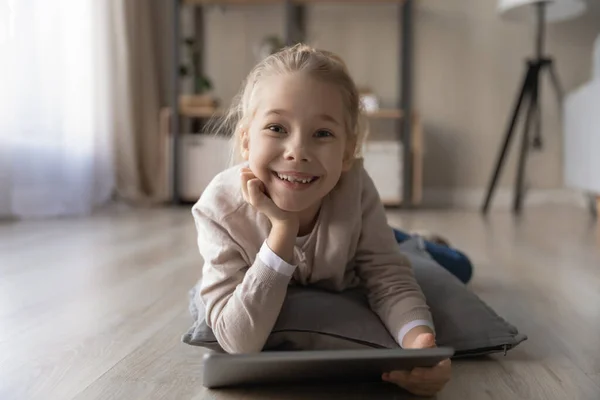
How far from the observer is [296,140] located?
33.3 inches

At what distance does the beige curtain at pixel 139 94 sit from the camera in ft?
11.3

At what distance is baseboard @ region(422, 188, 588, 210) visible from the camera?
386 centimetres

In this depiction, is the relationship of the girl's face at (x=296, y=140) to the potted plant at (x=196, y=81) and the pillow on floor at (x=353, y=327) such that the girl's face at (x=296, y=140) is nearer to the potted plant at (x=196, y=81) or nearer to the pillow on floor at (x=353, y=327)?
the pillow on floor at (x=353, y=327)

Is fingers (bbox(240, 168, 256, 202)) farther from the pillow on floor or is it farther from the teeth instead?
the pillow on floor

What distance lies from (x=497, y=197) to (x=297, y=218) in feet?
10.6

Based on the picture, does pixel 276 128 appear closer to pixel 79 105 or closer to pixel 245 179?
pixel 245 179

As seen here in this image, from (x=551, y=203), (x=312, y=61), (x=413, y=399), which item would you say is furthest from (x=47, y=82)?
(x=551, y=203)

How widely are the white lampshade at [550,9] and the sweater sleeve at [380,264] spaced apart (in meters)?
2.57

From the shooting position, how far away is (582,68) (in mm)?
3803

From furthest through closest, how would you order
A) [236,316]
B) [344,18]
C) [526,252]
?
[344,18] < [526,252] < [236,316]

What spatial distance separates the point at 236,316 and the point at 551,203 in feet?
11.1

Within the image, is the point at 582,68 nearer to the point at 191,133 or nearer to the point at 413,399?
the point at 191,133

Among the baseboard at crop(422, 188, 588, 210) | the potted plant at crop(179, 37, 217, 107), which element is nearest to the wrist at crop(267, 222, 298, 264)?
the potted plant at crop(179, 37, 217, 107)

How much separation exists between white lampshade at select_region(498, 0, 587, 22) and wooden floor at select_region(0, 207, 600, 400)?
1.38m
